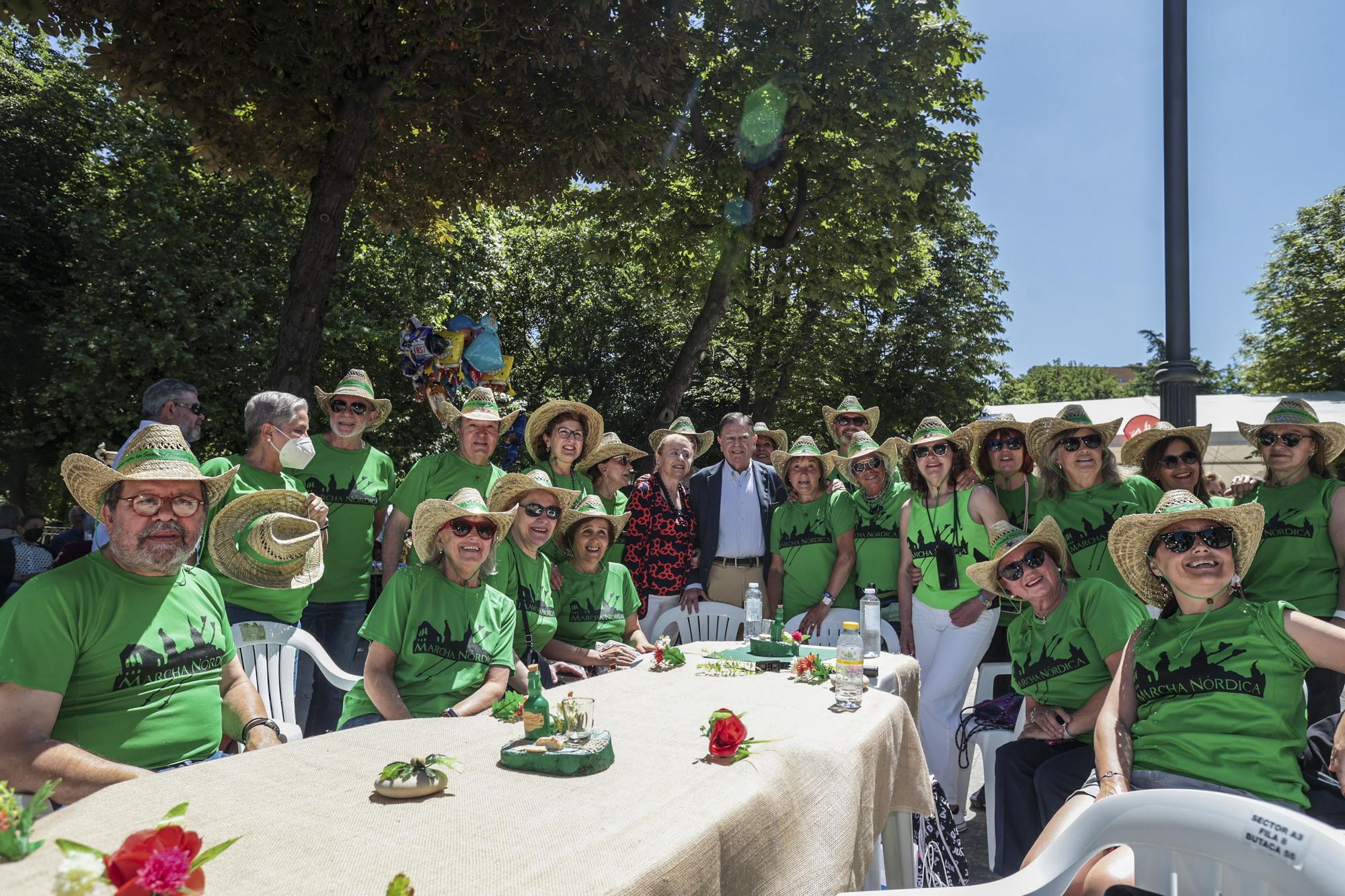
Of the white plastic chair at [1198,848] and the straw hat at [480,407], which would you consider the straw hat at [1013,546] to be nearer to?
the white plastic chair at [1198,848]

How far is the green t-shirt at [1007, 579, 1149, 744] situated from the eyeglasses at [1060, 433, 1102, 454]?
1384 mm

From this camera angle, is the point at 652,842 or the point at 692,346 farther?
the point at 692,346

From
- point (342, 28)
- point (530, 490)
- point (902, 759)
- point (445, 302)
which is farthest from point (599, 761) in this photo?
point (445, 302)

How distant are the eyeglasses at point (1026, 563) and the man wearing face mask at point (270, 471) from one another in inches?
132

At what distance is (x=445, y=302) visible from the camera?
20.8m

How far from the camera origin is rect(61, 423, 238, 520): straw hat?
9.16ft

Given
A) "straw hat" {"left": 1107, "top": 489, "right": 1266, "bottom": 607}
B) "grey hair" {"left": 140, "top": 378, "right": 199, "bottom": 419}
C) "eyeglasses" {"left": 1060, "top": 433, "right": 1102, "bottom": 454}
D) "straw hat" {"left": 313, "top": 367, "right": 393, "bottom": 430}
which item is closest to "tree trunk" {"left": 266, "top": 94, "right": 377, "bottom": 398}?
"straw hat" {"left": 313, "top": 367, "right": 393, "bottom": 430}

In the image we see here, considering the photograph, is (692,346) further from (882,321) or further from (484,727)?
(882,321)

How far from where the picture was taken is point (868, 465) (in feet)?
19.0

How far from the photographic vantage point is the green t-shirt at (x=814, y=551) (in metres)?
5.73

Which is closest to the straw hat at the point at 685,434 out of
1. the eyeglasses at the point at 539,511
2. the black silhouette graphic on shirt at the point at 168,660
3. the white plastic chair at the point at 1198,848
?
the eyeglasses at the point at 539,511

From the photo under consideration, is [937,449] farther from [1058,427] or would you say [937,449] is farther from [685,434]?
[685,434]

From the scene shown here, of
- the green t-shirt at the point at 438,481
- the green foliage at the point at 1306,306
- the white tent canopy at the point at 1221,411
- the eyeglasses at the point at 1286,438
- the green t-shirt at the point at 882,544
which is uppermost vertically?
the green foliage at the point at 1306,306

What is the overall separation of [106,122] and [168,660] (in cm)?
2039
